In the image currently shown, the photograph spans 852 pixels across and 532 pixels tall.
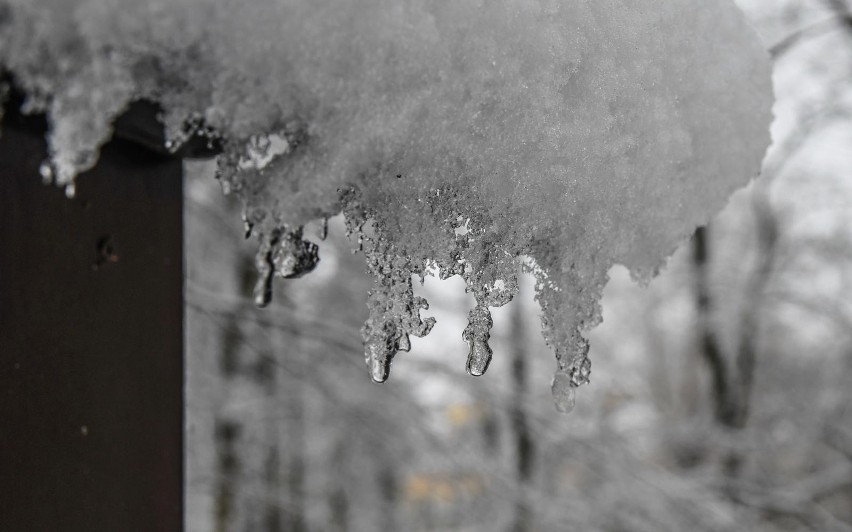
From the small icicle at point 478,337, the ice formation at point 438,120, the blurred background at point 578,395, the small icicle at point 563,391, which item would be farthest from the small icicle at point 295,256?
the blurred background at point 578,395

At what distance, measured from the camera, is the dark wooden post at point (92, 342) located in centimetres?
49

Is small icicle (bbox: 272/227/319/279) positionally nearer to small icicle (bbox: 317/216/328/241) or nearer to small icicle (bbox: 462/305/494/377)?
small icicle (bbox: 317/216/328/241)

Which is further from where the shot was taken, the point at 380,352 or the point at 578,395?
the point at 578,395

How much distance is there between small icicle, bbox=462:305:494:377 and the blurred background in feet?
3.91

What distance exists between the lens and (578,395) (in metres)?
4.24

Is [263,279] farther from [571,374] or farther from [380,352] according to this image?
[571,374]

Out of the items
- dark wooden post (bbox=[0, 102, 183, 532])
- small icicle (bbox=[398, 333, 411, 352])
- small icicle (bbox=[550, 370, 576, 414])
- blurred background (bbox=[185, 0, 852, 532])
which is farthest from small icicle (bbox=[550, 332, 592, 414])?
blurred background (bbox=[185, 0, 852, 532])

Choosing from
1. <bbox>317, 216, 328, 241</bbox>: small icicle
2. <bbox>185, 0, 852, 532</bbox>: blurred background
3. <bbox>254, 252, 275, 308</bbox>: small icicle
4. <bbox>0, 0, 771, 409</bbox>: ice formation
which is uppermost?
<bbox>0, 0, 771, 409</bbox>: ice formation

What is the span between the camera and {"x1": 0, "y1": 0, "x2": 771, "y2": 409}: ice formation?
1.05 ft

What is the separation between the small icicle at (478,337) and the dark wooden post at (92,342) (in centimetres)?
28

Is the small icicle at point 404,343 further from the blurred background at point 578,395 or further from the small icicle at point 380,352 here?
the blurred background at point 578,395

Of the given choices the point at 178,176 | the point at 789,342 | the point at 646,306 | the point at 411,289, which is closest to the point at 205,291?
the point at 178,176

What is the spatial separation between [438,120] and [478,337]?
213mm

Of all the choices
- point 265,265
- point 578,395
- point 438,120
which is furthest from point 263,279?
point 578,395
